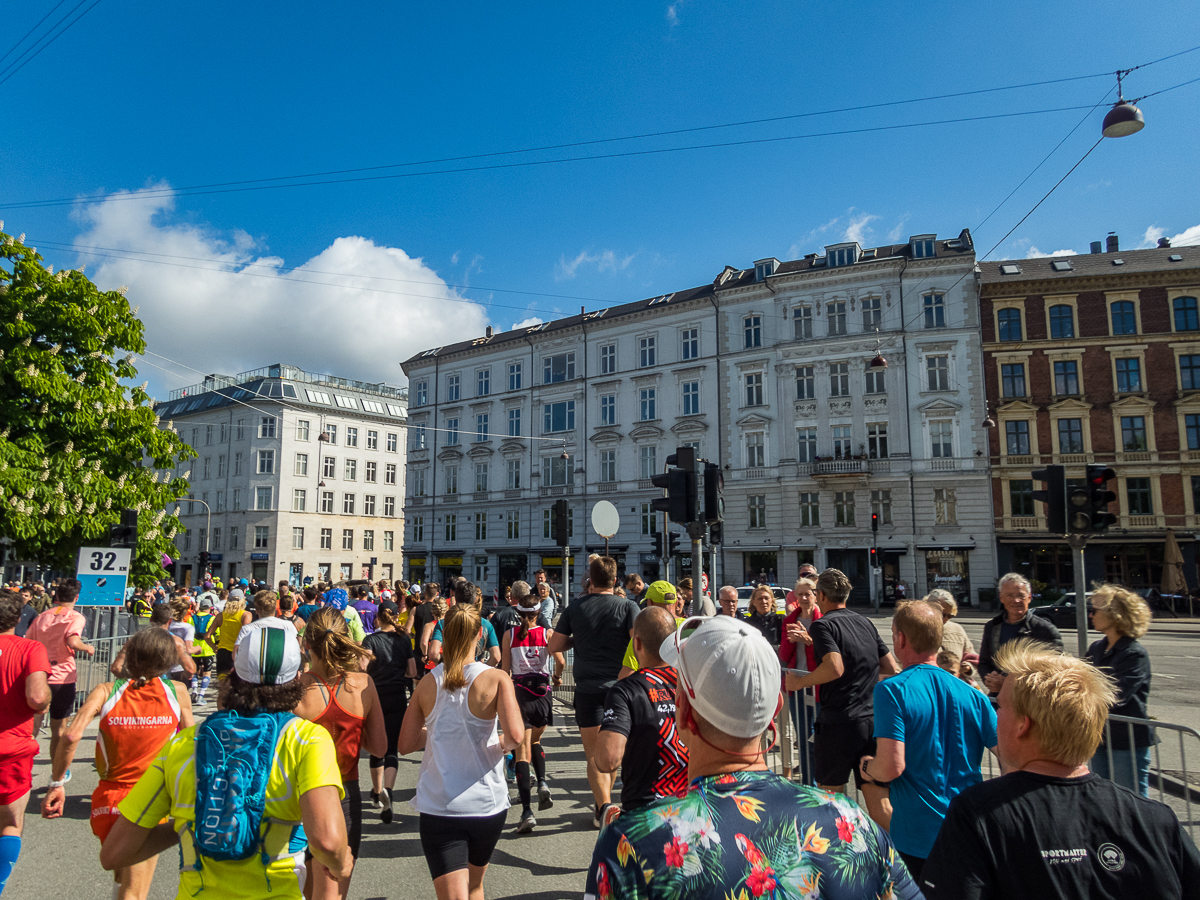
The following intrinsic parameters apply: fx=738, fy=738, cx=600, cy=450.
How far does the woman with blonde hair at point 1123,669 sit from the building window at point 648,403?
1406 inches

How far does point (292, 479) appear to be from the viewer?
59.7 m

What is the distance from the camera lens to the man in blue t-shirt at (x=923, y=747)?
3.28 metres

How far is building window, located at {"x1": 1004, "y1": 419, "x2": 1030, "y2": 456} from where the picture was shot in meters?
34.6

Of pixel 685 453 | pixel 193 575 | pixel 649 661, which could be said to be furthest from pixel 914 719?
pixel 193 575

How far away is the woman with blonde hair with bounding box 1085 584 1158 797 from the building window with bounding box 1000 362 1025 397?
33808mm

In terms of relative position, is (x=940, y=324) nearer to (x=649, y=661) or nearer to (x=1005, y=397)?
(x=1005, y=397)

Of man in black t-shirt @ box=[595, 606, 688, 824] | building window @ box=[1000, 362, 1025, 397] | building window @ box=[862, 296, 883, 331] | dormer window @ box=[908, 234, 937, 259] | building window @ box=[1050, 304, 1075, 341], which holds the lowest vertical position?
man in black t-shirt @ box=[595, 606, 688, 824]

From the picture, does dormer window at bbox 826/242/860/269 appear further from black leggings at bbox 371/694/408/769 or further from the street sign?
black leggings at bbox 371/694/408/769

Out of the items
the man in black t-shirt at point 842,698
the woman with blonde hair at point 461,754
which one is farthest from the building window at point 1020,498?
the woman with blonde hair at point 461,754

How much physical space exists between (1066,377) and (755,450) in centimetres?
1474

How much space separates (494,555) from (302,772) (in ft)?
→ 142

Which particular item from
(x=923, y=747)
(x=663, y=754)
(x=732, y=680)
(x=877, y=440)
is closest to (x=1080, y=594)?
(x=923, y=747)

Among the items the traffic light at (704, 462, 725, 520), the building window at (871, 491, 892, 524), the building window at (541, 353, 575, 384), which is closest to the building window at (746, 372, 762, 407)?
the building window at (871, 491, 892, 524)

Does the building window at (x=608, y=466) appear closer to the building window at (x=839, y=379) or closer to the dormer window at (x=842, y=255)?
the building window at (x=839, y=379)
